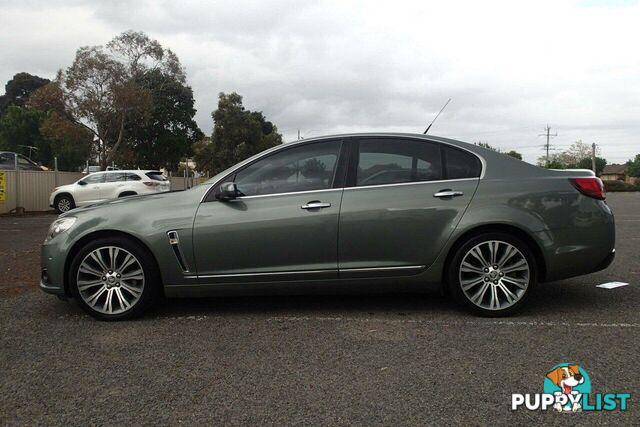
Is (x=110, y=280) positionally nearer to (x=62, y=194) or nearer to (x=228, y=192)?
(x=228, y=192)

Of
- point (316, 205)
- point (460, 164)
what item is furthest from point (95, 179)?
point (460, 164)

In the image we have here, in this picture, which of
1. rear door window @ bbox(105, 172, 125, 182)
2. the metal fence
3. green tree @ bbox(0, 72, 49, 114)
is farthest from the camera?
green tree @ bbox(0, 72, 49, 114)

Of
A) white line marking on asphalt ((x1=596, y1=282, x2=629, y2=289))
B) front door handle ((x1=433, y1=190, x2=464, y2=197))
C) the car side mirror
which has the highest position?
the car side mirror

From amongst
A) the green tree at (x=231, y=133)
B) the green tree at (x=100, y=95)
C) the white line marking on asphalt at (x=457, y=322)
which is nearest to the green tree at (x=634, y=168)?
the green tree at (x=231, y=133)

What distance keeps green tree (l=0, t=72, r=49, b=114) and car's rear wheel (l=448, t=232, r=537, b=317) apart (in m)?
77.3

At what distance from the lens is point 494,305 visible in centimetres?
401

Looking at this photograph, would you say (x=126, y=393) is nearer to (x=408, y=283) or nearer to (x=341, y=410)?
(x=341, y=410)

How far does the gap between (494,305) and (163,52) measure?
3023cm

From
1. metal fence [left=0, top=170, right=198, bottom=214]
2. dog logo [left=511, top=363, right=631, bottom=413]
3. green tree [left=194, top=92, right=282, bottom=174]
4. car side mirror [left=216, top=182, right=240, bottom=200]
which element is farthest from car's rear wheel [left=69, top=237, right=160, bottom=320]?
green tree [left=194, top=92, right=282, bottom=174]

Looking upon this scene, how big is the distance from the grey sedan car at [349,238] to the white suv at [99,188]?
13.9m

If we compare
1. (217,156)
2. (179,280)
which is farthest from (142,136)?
(179,280)

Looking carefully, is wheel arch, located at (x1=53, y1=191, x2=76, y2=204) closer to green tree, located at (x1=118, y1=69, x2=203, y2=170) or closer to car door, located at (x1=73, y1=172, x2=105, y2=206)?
car door, located at (x1=73, y1=172, x2=105, y2=206)

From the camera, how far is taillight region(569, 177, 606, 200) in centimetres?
409

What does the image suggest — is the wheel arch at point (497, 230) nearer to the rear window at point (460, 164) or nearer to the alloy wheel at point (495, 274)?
the alloy wheel at point (495, 274)
